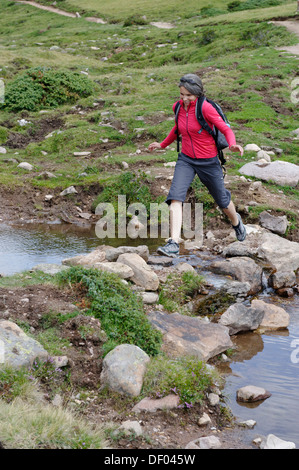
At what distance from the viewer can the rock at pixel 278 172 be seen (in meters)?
A: 12.9

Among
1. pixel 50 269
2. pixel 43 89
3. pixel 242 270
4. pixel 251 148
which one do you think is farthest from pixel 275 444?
pixel 43 89

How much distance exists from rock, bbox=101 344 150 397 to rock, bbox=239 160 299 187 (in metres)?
8.18

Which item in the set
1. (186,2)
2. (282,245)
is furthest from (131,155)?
(186,2)

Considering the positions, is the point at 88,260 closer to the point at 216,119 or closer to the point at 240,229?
the point at 240,229

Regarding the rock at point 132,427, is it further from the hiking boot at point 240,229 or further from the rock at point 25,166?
the rock at point 25,166

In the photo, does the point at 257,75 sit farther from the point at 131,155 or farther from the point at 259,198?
the point at 259,198

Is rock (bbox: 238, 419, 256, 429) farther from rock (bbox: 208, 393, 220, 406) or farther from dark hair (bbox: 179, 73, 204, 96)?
dark hair (bbox: 179, 73, 204, 96)

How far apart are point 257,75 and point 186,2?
3098cm

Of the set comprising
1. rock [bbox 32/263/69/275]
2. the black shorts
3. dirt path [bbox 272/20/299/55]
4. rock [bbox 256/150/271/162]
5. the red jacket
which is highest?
dirt path [bbox 272/20/299/55]

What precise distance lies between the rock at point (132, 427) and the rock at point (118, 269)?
3.19 m

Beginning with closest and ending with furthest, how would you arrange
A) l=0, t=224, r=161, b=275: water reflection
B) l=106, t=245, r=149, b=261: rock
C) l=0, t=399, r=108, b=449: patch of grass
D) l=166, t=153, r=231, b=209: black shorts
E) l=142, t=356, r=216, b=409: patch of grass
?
1. l=0, t=399, r=108, b=449: patch of grass
2. l=142, t=356, r=216, b=409: patch of grass
3. l=166, t=153, r=231, b=209: black shorts
4. l=106, t=245, r=149, b=261: rock
5. l=0, t=224, r=161, b=275: water reflection

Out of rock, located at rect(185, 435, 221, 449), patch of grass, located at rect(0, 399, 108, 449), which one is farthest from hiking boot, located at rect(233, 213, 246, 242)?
patch of grass, located at rect(0, 399, 108, 449)

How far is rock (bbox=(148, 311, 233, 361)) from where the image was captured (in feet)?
21.1

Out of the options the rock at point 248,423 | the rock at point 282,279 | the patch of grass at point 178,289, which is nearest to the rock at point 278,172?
the rock at point 282,279
